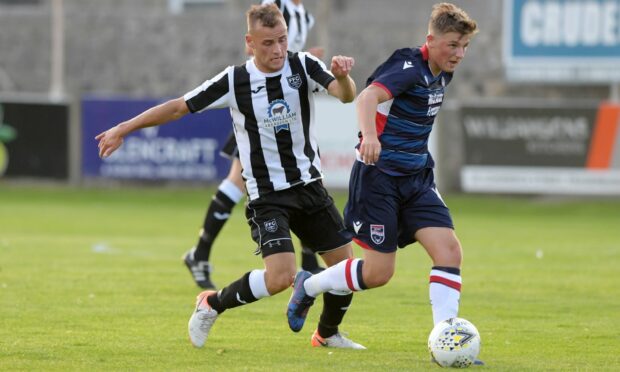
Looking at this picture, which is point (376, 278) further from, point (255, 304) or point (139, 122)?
point (255, 304)

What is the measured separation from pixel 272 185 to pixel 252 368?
1.22 m

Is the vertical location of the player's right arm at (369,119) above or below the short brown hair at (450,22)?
below

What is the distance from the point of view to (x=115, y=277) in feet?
36.1

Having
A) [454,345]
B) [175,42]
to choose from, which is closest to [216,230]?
[454,345]

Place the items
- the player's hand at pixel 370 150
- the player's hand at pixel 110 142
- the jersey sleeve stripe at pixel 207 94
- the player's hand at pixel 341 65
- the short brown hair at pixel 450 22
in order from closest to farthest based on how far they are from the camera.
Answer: the player's hand at pixel 370 150 → the player's hand at pixel 341 65 → the short brown hair at pixel 450 22 → the player's hand at pixel 110 142 → the jersey sleeve stripe at pixel 207 94

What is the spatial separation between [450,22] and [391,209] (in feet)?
3.58

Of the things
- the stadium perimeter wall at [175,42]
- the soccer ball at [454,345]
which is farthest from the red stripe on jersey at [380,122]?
the stadium perimeter wall at [175,42]

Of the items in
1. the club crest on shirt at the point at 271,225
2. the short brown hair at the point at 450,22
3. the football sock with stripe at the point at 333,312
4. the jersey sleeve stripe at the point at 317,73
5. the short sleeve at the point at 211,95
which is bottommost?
the football sock with stripe at the point at 333,312

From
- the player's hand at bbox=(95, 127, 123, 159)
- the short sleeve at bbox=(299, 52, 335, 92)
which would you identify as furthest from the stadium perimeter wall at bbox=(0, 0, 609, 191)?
the player's hand at bbox=(95, 127, 123, 159)

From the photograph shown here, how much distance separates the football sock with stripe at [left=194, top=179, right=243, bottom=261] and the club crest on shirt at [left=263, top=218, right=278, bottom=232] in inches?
113

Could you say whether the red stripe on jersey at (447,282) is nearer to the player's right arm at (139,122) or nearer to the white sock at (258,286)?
the white sock at (258,286)

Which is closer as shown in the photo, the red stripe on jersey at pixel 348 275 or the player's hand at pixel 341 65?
the player's hand at pixel 341 65

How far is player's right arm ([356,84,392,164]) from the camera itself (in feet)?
21.3

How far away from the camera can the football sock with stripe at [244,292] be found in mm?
7219
